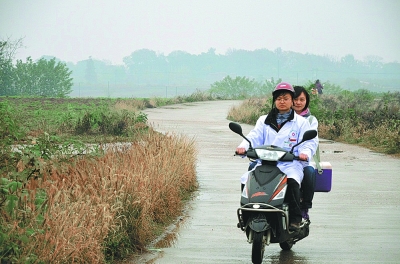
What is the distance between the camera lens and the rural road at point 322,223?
949 centimetres

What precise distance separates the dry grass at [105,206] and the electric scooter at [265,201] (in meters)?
1.42

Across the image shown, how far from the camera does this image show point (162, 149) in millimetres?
15227

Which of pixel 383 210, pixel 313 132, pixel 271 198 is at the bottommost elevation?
pixel 383 210

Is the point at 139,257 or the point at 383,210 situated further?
the point at 383,210

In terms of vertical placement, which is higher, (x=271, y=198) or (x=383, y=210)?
(x=271, y=198)

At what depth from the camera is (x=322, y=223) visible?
12.1 metres

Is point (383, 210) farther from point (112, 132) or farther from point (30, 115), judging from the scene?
point (30, 115)

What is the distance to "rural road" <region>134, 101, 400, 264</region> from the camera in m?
9.49

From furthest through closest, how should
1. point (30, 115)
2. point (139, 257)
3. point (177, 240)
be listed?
point (30, 115)
point (177, 240)
point (139, 257)

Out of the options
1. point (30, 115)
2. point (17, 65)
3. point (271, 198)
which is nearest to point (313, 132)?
point (271, 198)

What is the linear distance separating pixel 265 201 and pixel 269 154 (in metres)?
0.50

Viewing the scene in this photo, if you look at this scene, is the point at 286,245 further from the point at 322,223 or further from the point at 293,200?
the point at 322,223

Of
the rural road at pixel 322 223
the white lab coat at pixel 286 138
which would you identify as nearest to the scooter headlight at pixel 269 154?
the white lab coat at pixel 286 138

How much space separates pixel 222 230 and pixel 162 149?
163 inches
